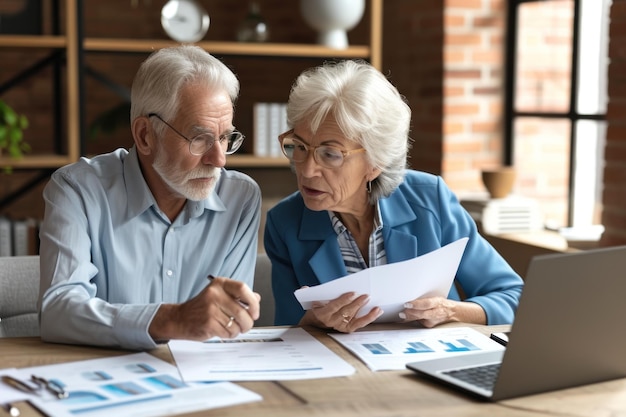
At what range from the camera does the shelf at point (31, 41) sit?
11.8 feet

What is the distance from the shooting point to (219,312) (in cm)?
160

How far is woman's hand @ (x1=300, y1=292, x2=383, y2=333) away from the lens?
1.76 m

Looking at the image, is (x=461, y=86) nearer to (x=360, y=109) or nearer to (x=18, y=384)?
(x=360, y=109)

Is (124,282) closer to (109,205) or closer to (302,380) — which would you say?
(109,205)

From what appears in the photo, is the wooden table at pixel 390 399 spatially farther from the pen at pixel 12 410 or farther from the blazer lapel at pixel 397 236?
the blazer lapel at pixel 397 236

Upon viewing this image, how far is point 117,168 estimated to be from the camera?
2.12m

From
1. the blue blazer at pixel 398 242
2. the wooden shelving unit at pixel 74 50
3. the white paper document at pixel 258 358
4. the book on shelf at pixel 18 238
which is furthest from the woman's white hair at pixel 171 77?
the book on shelf at pixel 18 238

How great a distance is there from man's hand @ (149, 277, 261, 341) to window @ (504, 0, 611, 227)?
2.41 metres

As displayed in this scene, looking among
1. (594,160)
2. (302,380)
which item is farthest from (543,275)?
(594,160)

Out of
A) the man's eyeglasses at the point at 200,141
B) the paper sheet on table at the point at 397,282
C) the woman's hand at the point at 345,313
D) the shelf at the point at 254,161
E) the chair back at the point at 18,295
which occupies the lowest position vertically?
the chair back at the point at 18,295

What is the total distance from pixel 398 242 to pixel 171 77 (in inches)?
25.7

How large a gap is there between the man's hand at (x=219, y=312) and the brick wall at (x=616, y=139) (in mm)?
1981

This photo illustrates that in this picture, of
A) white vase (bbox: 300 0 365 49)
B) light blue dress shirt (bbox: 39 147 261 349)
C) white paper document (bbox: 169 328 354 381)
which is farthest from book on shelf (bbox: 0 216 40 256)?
white paper document (bbox: 169 328 354 381)

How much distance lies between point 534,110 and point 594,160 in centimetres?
44
